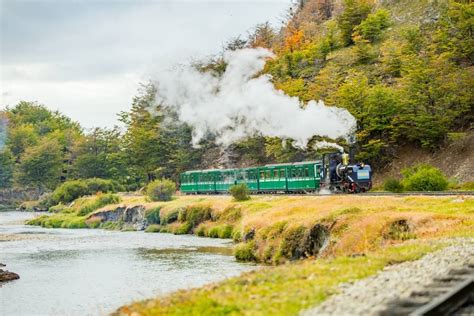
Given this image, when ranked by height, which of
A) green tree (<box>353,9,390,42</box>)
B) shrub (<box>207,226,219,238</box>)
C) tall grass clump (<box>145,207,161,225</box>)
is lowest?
shrub (<box>207,226,219,238</box>)

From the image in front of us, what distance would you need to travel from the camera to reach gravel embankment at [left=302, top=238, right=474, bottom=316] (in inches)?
461

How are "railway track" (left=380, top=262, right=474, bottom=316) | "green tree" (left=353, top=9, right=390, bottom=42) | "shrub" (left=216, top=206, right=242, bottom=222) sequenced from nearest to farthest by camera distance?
"railway track" (left=380, top=262, right=474, bottom=316)
"shrub" (left=216, top=206, right=242, bottom=222)
"green tree" (left=353, top=9, right=390, bottom=42)

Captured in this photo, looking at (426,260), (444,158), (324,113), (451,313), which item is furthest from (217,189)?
(451,313)

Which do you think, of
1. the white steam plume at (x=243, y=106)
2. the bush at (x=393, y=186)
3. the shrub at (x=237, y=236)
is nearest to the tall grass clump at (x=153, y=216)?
the white steam plume at (x=243, y=106)

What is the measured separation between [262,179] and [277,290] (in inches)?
1709

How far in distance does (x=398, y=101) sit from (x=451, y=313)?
158 feet

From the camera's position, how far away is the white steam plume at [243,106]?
54.5 meters

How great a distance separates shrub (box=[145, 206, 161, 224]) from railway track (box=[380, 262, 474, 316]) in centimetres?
4645

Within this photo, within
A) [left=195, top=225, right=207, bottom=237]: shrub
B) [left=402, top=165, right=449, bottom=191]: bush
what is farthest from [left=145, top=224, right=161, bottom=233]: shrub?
[left=402, top=165, right=449, bottom=191]: bush

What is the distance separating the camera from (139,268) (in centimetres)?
3062

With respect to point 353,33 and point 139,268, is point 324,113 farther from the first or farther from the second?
point 353,33

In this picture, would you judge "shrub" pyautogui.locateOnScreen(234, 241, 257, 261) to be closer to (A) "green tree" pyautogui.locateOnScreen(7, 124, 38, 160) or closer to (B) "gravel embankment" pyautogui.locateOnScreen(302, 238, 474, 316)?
(B) "gravel embankment" pyautogui.locateOnScreen(302, 238, 474, 316)

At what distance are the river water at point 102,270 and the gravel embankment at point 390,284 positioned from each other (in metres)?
7.82

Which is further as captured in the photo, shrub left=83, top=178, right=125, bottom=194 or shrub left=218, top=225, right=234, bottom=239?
shrub left=83, top=178, right=125, bottom=194
